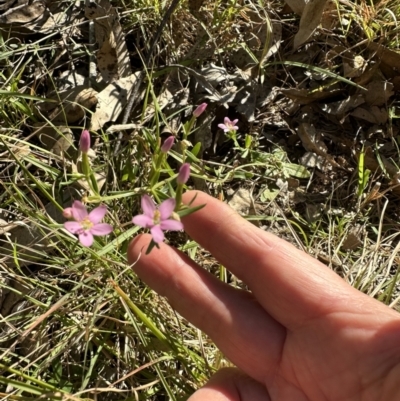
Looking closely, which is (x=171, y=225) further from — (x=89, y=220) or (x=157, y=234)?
(x=89, y=220)

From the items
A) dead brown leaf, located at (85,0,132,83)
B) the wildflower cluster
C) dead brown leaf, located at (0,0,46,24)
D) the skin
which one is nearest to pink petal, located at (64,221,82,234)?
the wildflower cluster

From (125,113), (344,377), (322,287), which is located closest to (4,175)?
(125,113)

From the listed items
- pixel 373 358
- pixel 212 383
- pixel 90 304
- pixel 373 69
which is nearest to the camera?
pixel 373 358

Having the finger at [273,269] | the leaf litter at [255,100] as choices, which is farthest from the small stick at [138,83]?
the finger at [273,269]

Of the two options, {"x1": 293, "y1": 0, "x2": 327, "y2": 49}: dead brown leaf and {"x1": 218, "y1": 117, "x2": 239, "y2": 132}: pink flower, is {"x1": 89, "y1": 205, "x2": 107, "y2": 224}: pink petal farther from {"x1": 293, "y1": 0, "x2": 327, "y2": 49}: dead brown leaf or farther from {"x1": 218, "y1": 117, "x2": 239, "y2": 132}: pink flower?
{"x1": 293, "y1": 0, "x2": 327, "y2": 49}: dead brown leaf

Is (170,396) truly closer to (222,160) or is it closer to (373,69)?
(222,160)

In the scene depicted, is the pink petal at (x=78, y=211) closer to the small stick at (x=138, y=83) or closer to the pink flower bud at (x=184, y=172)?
the pink flower bud at (x=184, y=172)

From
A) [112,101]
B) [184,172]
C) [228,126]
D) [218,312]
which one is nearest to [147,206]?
[184,172]
